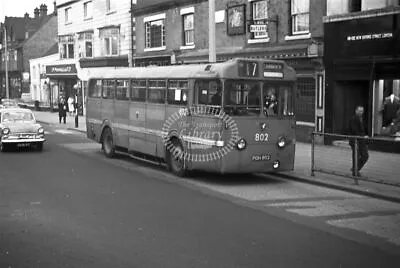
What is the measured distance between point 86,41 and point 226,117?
31590mm

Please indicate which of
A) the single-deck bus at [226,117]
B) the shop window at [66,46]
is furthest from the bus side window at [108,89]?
the shop window at [66,46]

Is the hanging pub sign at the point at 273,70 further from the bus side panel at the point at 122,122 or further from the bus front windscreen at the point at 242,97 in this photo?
the bus side panel at the point at 122,122

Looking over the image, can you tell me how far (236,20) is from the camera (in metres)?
25.0

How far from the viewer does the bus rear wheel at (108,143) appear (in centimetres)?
1858

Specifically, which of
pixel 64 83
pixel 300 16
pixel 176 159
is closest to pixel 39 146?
pixel 176 159

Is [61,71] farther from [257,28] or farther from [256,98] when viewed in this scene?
[256,98]

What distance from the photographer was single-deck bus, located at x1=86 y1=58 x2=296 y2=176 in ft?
43.1

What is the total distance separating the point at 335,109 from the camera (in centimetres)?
2011

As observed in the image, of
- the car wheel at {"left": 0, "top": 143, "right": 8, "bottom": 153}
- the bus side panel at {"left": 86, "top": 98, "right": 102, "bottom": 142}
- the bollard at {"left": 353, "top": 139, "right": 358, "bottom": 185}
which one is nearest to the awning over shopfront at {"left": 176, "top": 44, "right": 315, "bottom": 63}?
the bus side panel at {"left": 86, "top": 98, "right": 102, "bottom": 142}

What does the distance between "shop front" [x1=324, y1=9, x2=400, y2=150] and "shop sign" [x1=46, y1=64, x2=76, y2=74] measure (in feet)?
94.5

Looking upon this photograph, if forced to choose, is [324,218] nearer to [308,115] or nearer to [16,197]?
[16,197]

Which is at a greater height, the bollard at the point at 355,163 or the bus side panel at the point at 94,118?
the bus side panel at the point at 94,118

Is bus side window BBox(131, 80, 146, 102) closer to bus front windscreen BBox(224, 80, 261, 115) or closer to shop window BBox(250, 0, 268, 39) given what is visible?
bus front windscreen BBox(224, 80, 261, 115)

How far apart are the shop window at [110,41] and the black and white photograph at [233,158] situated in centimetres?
1098
